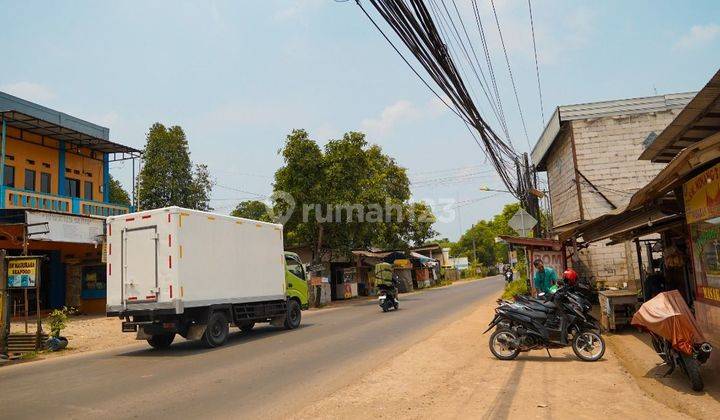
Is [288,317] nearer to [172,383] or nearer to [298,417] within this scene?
[172,383]

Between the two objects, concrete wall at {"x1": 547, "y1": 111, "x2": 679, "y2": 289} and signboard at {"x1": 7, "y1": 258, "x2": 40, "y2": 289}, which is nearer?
signboard at {"x1": 7, "y1": 258, "x2": 40, "y2": 289}

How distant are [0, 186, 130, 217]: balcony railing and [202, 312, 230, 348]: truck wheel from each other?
1064 centimetres

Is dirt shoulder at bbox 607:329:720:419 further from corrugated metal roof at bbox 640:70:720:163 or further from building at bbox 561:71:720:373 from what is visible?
corrugated metal roof at bbox 640:70:720:163

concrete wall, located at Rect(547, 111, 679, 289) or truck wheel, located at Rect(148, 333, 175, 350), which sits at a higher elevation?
concrete wall, located at Rect(547, 111, 679, 289)

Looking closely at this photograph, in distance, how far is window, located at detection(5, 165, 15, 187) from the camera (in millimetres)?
21953

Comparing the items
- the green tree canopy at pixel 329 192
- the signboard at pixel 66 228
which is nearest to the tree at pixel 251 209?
the green tree canopy at pixel 329 192

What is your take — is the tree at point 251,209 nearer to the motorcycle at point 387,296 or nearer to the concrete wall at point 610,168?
the motorcycle at point 387,296

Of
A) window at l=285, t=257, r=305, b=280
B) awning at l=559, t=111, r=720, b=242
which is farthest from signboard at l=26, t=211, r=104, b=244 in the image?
awning at l=559, t=111, r=720, b=242

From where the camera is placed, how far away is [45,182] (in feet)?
78.9

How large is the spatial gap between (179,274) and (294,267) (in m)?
6.18

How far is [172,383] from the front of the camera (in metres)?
8.01

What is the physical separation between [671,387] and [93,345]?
14.0 metres

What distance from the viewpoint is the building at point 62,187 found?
66.9 ft

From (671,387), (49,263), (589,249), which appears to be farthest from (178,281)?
(49,263)
